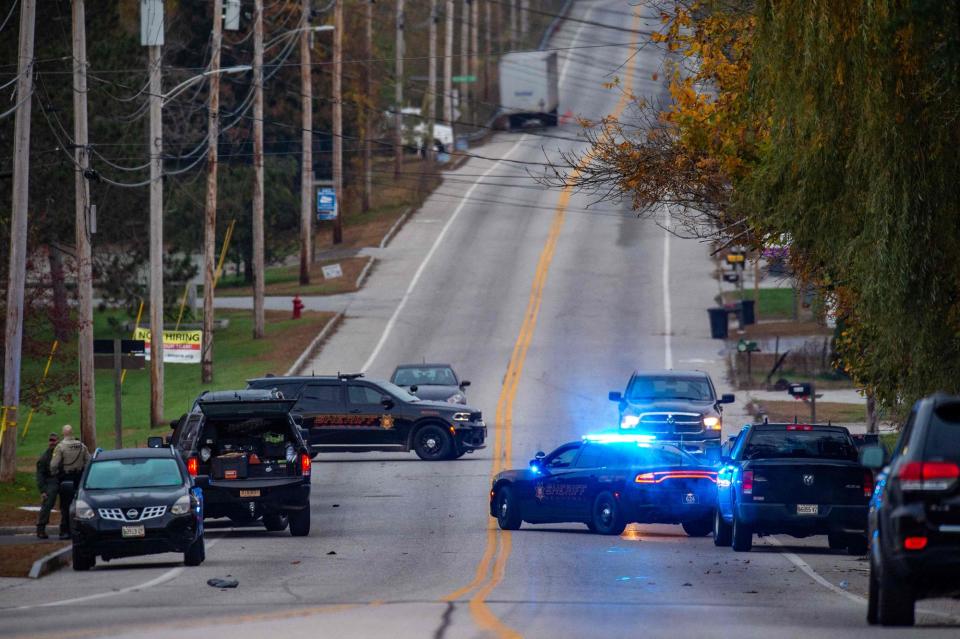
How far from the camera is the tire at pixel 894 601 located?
13.4 meters

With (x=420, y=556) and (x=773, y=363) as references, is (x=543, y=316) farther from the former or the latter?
(x=420, y=556)

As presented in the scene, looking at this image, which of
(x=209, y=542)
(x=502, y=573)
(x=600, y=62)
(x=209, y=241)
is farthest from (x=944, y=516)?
(x=600, y=62)

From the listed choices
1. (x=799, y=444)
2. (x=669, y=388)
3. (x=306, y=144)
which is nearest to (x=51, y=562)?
(x=799, y=444)

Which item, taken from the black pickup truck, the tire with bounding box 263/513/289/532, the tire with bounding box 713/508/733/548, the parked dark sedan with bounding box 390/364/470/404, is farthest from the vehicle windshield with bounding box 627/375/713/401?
the black pickup truck

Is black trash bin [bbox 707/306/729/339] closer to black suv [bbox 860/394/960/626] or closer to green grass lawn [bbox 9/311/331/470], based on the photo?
green grass lawn [bbox 9/311/331/470]

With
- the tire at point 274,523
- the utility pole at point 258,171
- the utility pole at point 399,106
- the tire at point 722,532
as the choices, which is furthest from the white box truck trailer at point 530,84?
the tire at point 722,532

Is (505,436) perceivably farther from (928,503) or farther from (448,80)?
(448,80)

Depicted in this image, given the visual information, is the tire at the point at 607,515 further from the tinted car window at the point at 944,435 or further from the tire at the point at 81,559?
the tinted car window at the point at 944,435

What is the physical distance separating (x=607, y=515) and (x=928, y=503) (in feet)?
39.6

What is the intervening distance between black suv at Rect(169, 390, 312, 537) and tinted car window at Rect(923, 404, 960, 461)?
43.5 ft

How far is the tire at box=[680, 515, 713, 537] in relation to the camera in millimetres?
24609

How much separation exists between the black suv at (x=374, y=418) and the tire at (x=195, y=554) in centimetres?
1379

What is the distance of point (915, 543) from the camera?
12516 millimetres

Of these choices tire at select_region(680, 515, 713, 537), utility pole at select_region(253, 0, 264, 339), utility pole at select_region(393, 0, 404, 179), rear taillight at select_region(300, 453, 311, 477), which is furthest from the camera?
utility pole at select_region(393, 0, 404, 179)
